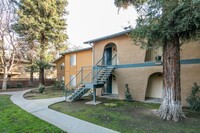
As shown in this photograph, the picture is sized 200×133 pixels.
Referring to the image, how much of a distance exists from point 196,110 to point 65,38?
19726 millimetres

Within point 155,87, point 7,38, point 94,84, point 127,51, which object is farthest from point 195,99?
point 7,38

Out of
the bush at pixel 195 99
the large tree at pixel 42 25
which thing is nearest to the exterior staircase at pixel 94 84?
the bush at pixel 195 99

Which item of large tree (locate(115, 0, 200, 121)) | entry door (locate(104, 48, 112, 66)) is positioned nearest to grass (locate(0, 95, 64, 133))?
large tree (locate(115, 0, 200, 121))

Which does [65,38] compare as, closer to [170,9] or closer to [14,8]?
[14,8]

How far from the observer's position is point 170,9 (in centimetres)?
582

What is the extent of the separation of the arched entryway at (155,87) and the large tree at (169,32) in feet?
16.6

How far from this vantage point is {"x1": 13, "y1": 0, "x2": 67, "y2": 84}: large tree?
20344 millimetres

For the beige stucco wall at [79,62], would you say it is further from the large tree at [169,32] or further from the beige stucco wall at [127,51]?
the large tree at [169,32]

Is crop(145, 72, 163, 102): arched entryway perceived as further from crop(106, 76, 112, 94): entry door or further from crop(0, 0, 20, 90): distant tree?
crop(0, 0, 20, 90): distant tree

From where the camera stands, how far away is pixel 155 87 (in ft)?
40.7

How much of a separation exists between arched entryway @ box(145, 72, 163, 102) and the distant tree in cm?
1788

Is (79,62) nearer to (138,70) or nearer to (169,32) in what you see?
(138,70)

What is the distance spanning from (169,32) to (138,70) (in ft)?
19.3

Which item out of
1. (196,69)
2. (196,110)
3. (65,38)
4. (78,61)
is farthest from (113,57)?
(65,38)
